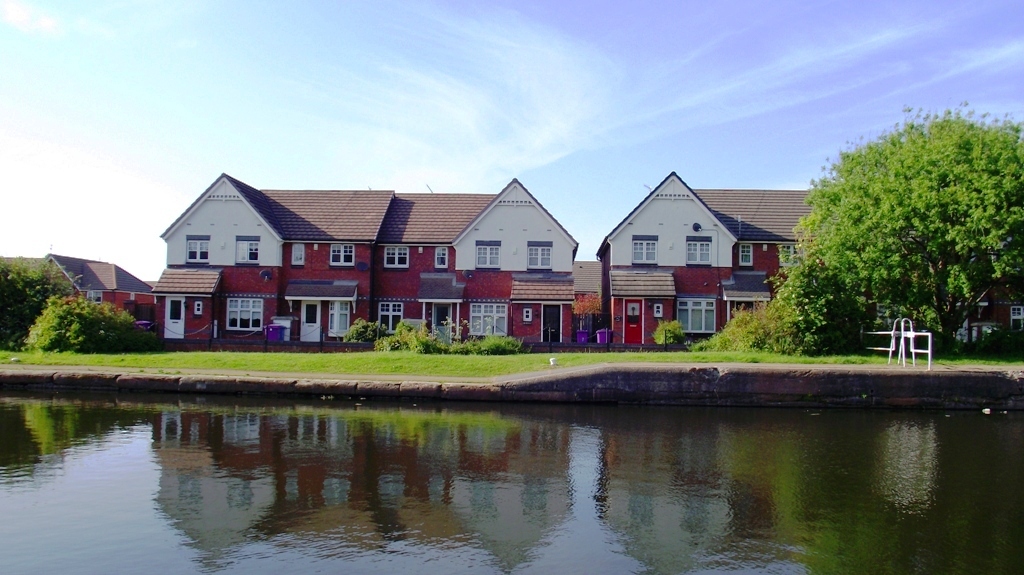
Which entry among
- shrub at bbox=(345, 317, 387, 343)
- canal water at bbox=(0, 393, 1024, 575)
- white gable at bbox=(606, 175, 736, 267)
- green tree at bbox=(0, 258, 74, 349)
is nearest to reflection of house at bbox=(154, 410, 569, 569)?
canal water at bbox=(0, 393, 1024, 575)

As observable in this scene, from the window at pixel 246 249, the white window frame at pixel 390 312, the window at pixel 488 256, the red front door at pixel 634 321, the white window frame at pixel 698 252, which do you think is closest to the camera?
the red front door at pixel 634 321

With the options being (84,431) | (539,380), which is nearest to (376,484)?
(84,431)

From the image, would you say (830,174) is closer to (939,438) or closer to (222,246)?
(939,438)

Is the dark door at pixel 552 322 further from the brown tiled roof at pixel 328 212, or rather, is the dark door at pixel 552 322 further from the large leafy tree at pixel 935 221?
the large leafy tree at pixel 935 221

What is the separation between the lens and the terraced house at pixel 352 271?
120 feet

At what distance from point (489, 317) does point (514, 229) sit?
4739mm

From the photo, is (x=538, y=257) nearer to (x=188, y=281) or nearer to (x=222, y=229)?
(x=222, y=229)

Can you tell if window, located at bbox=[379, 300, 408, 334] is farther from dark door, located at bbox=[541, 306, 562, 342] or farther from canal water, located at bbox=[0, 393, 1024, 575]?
canal water, located at bbox=[0, 393, 1024, 575]

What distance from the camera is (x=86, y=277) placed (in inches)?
2378

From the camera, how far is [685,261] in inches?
1469

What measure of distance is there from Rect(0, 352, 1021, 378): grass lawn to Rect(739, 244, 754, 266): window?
41.8ft

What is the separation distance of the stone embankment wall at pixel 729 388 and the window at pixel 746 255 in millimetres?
17143

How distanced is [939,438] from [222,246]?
33258 mm

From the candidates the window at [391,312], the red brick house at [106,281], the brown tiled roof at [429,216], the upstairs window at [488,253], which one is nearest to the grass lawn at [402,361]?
the window at [391,312]
